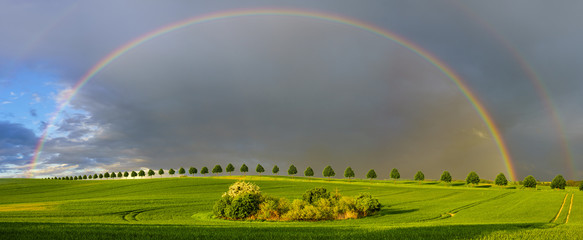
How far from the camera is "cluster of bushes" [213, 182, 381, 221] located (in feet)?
135

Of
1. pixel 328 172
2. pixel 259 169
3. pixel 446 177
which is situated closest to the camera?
pixel 446 177

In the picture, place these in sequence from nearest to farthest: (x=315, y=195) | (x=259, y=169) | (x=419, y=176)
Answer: (x=315, y=195) → (x=419, y=176) → (x=259, y=169)

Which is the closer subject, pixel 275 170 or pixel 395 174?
pixel 395 174

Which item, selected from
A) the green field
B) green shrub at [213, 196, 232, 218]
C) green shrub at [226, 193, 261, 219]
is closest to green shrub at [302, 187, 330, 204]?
the green field

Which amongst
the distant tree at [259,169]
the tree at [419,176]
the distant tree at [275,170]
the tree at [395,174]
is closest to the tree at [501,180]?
the tree at [419,176]

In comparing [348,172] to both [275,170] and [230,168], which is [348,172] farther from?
[230,168]

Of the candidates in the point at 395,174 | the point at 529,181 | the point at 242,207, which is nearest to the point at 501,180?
the point at 529,181

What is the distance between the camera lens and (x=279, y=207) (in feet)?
140

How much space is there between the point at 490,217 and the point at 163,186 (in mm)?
85030

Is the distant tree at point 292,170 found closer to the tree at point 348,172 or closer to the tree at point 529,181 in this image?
the tree at point 348,172

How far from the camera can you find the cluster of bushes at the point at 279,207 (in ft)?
135

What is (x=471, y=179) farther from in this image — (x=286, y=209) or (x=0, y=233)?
(x=0, y=233)

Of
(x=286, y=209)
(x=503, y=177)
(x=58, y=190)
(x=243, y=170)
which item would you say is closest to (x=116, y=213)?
(x=286, y=209)

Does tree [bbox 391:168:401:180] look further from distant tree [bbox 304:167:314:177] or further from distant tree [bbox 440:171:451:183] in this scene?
distant tree [bbox 304:167:314:177]
